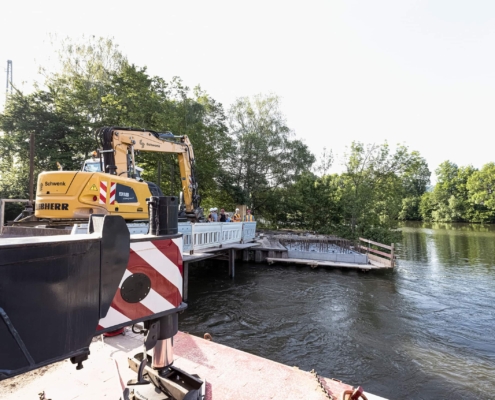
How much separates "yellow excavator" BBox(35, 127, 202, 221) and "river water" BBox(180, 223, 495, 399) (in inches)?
148

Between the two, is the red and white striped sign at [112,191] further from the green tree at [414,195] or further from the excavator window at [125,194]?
the green tree at [414,195]

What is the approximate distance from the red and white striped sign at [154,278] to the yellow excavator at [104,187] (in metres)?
5.94

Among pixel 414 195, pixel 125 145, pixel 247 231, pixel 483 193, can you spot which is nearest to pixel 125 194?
pixel 125 145

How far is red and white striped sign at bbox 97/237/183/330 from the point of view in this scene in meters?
1.85

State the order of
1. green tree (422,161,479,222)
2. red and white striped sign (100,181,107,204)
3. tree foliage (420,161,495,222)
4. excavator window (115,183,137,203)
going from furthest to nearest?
green tree (422,161,479,222) < tree foliage (420,161,495,222) < excavator window (115,183,137,203) < red and white striped sign (100,181,107,204)

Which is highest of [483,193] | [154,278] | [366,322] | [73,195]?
[483,193]

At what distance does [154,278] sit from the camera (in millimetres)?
2080

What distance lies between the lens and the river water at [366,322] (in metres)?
6.17

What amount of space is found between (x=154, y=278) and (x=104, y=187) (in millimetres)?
6138

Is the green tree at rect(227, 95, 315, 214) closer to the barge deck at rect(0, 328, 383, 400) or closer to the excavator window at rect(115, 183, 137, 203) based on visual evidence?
the excavator window at rect(115, 183, 137, 203)

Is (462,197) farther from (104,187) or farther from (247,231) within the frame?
(104,187)

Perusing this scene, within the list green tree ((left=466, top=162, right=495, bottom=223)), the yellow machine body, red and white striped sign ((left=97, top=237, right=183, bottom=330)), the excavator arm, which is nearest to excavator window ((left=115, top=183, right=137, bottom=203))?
the yellow machine body

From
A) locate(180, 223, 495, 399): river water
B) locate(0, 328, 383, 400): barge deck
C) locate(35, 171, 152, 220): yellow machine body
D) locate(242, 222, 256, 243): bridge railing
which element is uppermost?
locate(35, 171, 152, 220): yellow machine body

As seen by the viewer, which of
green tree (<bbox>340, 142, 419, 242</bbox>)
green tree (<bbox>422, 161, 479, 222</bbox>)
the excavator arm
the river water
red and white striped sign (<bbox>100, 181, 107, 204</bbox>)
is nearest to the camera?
the river water
